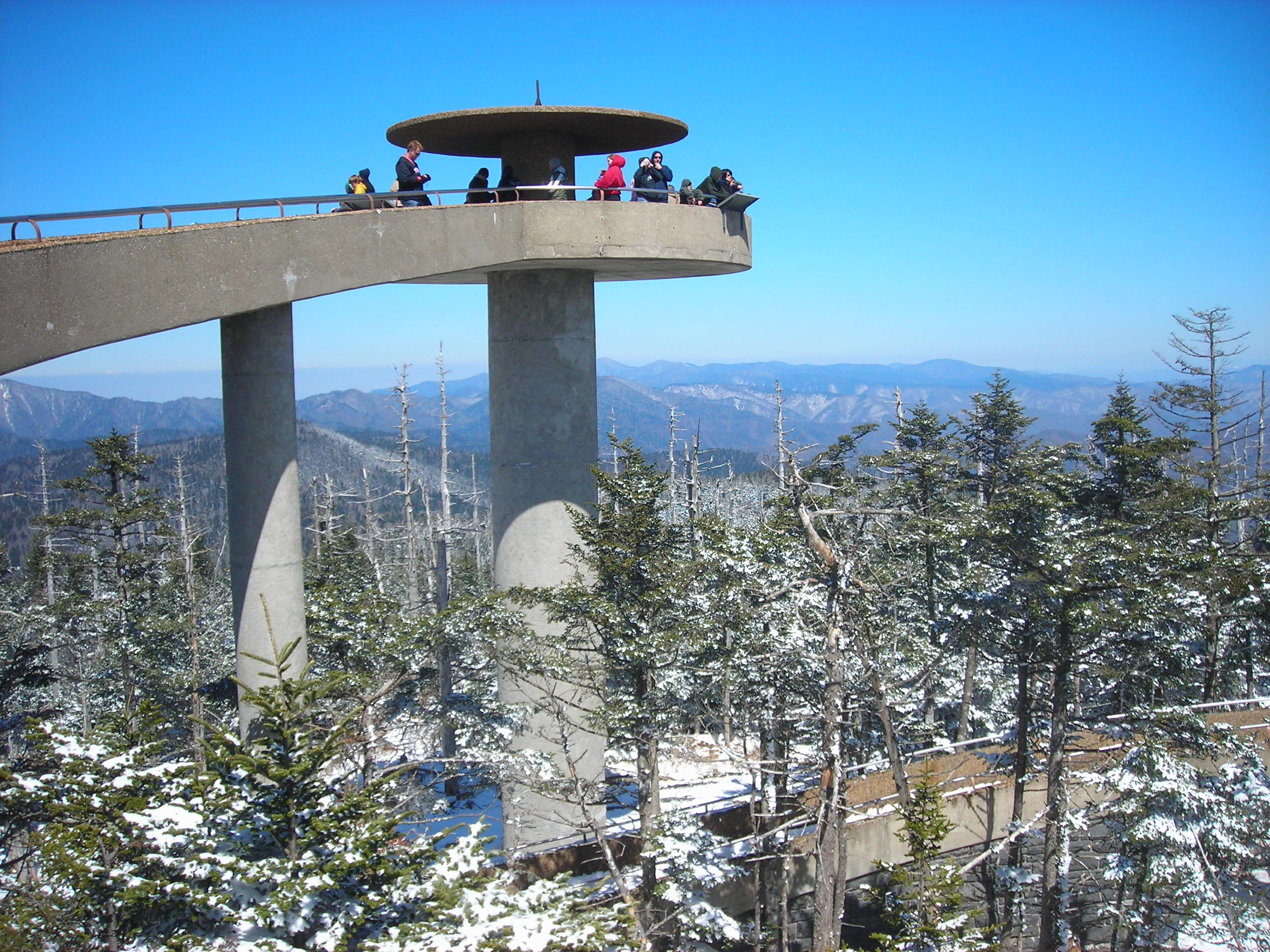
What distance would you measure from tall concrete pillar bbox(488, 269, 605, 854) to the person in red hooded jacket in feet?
4.86

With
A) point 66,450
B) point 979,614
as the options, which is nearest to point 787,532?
point 979,614

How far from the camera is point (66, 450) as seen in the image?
167 meters

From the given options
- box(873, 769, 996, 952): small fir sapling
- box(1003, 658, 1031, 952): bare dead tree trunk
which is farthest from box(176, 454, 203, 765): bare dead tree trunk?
box(1003, 658, 1031, 952): bare dead tree trunk

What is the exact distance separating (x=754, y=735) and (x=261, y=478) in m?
13.9

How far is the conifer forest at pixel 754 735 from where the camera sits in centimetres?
758

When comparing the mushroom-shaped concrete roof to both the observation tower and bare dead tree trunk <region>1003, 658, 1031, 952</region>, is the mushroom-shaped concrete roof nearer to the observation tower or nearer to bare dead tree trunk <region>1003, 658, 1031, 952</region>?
the observation tower

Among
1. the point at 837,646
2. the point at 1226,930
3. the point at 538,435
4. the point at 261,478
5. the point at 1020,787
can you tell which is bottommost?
the point at 1226,930

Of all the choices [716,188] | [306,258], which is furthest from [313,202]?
[716,188]

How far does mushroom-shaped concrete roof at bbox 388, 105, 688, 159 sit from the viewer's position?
14438mm

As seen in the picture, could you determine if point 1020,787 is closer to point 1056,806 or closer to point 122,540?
point 1056,806

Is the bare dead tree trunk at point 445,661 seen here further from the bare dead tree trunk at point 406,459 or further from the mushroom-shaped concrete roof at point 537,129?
the mushroom-shaped concrete roof at point 537,129

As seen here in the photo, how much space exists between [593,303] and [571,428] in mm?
2362

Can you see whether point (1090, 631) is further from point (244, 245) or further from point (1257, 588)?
point (244, 245)

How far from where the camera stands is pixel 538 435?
1566 centimetres
